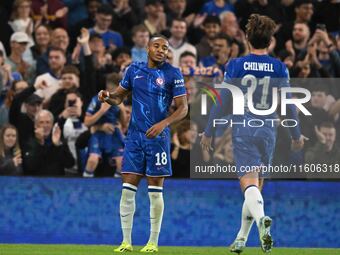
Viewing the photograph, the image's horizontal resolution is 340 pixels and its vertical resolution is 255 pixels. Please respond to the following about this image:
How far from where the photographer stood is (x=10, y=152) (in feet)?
51.5

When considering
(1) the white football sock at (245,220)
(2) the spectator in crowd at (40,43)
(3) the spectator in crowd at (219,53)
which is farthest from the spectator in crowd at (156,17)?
(1) the white football sock at (245,220)

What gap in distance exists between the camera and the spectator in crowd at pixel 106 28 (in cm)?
1839

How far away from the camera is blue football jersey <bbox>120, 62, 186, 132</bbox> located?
11.6m

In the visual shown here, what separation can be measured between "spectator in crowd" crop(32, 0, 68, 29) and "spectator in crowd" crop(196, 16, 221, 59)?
2.55 m

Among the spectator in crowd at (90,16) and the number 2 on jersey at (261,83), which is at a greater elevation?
the spectator in crowd at (90,16)

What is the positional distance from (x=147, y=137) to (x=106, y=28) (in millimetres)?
7239

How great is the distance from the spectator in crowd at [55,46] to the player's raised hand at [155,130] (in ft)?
20.9

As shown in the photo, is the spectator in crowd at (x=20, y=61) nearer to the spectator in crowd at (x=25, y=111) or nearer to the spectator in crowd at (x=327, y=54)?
the spectator in crowd at (x=25, y=111)

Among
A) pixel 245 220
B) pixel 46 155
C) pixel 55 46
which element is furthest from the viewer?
pixel 55 46

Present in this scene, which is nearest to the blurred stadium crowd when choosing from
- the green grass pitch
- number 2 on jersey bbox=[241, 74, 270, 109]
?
the green grass pitch

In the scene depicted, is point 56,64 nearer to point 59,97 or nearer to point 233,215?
point 59,97

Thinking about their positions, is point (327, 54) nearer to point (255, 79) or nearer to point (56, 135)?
point (56, 135)

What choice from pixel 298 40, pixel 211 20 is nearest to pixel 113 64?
pixel 211 20

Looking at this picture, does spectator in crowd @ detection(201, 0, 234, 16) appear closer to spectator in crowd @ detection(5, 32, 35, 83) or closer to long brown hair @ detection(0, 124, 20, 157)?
spectator in crowd @ detection(5, 32, 35, 83)
